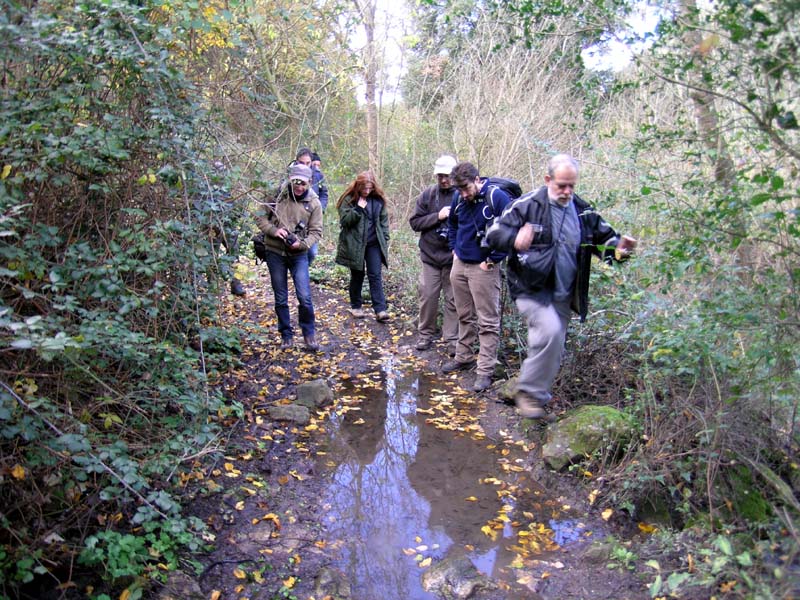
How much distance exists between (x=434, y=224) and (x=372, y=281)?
1.73m

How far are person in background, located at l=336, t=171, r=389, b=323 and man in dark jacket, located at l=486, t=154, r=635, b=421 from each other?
3.68 metres

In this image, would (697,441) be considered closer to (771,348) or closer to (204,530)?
(771,348)

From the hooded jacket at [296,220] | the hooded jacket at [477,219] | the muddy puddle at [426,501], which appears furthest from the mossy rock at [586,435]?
the hooded jacket at [296,220]

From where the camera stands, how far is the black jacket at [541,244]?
452 cm

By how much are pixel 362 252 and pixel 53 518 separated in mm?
5462

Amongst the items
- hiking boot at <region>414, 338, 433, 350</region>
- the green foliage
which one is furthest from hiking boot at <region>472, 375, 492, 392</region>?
the green foliage

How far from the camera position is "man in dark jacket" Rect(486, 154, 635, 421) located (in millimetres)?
4504

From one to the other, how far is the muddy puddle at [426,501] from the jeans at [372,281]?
8.23ft

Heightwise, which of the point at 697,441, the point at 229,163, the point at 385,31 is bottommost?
the point at 697,441

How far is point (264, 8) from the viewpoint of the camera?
7320 mm

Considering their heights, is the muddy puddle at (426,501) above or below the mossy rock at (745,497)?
below

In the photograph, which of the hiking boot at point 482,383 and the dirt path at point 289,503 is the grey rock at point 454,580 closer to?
the dirt path at point 289,503

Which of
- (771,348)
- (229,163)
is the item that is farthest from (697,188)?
(229,163)

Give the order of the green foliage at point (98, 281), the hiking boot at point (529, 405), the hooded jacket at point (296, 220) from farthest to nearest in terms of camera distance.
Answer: the hooded jacket at point (296, 220), the hiking boot at point (529, 405), the green foliage at point (98, 281)
